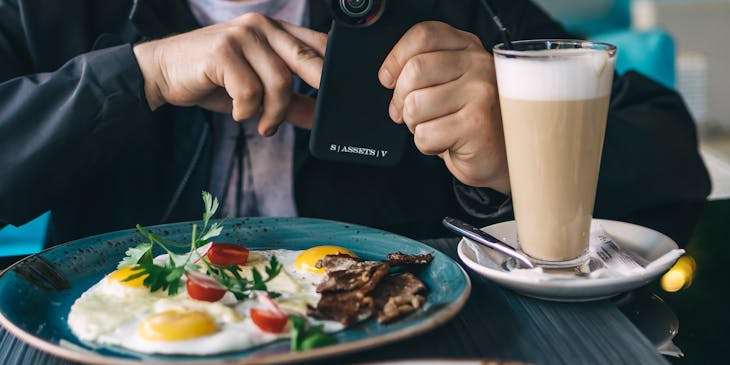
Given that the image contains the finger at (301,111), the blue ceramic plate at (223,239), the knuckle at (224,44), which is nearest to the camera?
the blue ceramic plate at (223,239)

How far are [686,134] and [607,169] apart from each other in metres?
0.23

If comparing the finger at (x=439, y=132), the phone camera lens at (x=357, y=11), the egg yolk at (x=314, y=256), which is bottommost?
the egg yolk at (x=314, y=256)

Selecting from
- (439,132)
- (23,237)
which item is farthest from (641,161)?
(23,237)

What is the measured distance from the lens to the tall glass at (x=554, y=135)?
0.64 meters

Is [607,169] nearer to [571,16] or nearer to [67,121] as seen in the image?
[67,121]

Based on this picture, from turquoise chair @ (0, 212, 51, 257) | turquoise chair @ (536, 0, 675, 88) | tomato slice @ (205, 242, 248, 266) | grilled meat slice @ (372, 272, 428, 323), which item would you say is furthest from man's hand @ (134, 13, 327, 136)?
turquoise chair @ (536, 0, 675, 88)

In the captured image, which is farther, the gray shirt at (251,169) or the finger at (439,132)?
the gray shirt at (251,169)

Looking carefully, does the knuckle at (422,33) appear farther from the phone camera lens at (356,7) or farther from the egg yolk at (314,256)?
the egg yolk at (314,256)

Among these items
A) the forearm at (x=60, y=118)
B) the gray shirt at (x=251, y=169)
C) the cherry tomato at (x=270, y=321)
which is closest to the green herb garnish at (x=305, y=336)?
the cherry tomato at (x=270, y=321)

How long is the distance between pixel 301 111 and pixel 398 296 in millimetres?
529

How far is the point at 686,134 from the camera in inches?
47.6

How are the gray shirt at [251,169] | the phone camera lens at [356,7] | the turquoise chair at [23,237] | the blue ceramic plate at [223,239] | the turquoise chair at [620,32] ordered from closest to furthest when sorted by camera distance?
the blue ceramic plate at [223,239] → the phone camera lens at [356,7] → the gray shirt at [251,169] → the turquoise chair at [23,237] → the turquoise chair at [620,32]

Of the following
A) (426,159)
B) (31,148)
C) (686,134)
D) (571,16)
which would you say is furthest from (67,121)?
(571,16)

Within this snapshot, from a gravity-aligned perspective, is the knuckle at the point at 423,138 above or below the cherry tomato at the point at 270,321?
above
